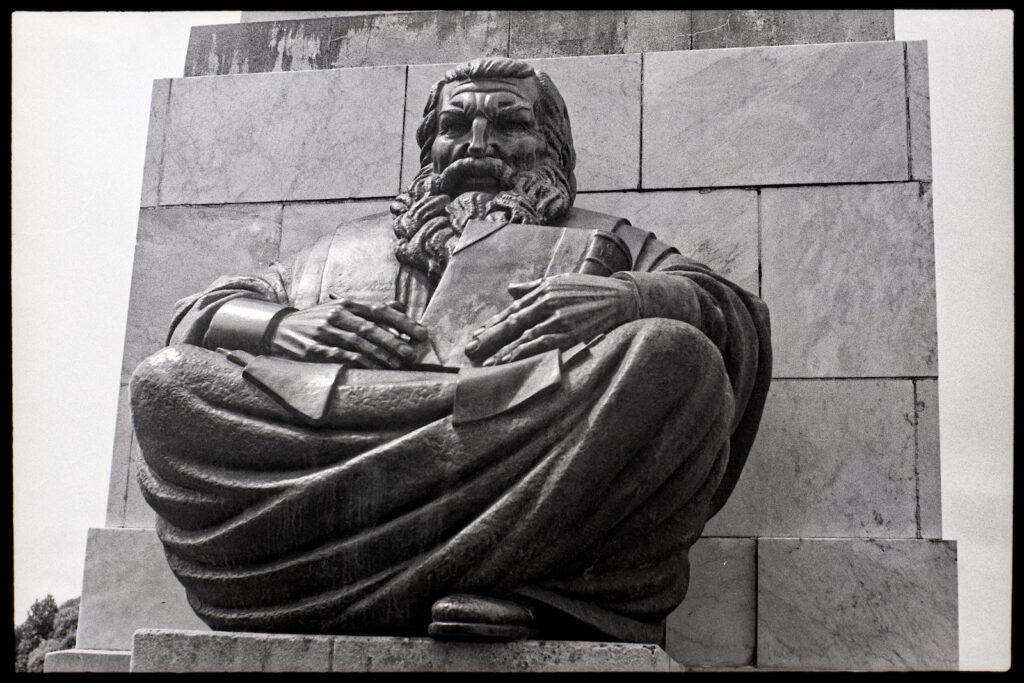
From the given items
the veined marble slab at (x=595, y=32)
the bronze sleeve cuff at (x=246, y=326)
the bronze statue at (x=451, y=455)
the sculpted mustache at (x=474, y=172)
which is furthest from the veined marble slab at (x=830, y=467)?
the bronze sleeve cuff at (x=246, y=326)

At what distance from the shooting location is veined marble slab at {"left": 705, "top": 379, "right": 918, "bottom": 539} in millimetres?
6539

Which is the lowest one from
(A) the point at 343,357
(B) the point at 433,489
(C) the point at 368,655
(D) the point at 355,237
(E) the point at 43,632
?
(E) the point at 43,632

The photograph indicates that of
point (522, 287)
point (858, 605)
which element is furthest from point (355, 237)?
point (858, 605)

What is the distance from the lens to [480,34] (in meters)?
8.01

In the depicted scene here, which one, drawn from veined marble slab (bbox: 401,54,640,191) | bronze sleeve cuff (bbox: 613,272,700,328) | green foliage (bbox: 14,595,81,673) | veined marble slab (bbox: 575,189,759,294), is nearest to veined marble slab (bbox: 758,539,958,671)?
veined marble slab (bbox: 575,189,759,294)

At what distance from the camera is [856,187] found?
7152mm

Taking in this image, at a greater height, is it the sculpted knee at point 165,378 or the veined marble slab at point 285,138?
the veined marble slab at point 285,138

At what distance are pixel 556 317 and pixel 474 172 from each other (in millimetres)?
1311

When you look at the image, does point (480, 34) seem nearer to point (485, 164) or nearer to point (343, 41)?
point (343, 41)

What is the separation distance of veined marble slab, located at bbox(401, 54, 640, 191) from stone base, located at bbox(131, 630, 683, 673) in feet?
10.6

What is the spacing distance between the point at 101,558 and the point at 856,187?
161 inches

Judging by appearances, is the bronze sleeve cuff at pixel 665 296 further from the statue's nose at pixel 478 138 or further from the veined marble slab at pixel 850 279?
the veined marble slab at pixel 850 279

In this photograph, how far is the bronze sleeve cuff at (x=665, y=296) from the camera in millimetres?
5434

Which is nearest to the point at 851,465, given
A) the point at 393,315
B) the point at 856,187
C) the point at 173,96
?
the point at 856,187
